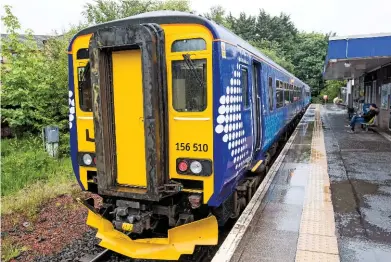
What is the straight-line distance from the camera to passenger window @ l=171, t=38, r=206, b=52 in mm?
3850

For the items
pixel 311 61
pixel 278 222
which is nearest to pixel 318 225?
pixel 278 222

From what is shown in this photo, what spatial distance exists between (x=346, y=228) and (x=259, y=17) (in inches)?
2342

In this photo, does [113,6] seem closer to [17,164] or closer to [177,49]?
[17,164]

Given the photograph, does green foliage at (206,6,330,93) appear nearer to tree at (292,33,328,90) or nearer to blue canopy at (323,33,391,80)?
tree at (292,33,328,90)

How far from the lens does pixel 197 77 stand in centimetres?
389

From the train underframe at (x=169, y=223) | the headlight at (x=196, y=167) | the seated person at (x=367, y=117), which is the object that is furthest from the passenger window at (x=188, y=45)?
the seated person at (x=367, y=117)

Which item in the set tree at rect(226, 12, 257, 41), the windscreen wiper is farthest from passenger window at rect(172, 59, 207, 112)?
tree at rect(226, 12, 257, 41)

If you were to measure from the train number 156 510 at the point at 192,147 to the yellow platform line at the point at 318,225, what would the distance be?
5.51 feet

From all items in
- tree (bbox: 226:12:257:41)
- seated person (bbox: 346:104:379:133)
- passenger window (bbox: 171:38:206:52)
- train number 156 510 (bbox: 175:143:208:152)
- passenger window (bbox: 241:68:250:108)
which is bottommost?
seated person (bbox: 346:104:379:133)

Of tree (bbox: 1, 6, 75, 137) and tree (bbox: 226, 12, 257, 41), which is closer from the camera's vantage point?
tree (bbox: 1, 6, 75, 137)

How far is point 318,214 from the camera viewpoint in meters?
5.16

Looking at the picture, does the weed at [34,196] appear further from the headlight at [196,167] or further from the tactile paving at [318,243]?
the tactile paving at [318,243]

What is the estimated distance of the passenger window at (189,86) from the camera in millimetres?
3896

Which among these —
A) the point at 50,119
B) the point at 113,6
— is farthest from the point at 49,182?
the point at 113,6
